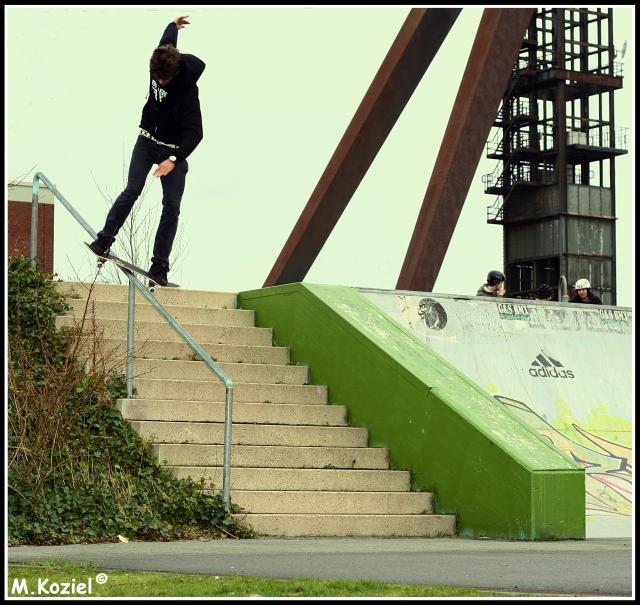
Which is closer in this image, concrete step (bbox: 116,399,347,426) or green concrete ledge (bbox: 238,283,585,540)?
green concrete ledge (bbox: 238,283,585,540)

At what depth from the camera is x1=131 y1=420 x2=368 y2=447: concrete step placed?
9414 millimetres

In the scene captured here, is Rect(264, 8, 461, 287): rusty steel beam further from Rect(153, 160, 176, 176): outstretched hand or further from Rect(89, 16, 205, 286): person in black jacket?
Rect(153, 160, 176, 176): outstretched hand

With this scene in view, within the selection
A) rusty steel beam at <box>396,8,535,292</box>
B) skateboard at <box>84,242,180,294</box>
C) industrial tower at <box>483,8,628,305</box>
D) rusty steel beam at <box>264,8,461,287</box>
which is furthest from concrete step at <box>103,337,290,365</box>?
industrial tower at <box>483,8,628,305</box>

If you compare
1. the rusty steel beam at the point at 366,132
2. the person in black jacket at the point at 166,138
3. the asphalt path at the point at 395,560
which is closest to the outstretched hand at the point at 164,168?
the person in black jacket at the point at 166,138

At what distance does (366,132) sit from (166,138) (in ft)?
29.4

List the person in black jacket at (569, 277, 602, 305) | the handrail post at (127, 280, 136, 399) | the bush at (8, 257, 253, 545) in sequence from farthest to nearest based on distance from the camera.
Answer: the person in black jacket at (569, 277, 602, 305) → the handrail post at (127, 280, 136, 399) → the bush at (8, 257, 253, 545)

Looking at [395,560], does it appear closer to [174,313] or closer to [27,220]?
[174,313]

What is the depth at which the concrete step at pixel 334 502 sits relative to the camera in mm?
8992

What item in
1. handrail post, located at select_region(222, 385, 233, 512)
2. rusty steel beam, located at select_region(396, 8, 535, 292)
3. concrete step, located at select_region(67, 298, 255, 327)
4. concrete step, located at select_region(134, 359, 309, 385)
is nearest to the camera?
handrail post, located at select_region(222, 385, 233, 512)

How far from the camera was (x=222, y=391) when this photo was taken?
10305 millimetres

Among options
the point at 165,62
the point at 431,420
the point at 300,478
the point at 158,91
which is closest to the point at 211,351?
the point at 300,478

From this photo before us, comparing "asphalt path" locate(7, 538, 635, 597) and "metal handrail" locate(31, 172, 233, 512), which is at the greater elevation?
"metal handrail" locate(31, 172, 233, 512)

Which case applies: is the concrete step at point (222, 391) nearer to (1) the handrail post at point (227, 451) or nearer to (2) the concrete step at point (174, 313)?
(2) the concrete step at point (174, 313)

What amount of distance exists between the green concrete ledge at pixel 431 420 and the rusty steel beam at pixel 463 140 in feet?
14.6
